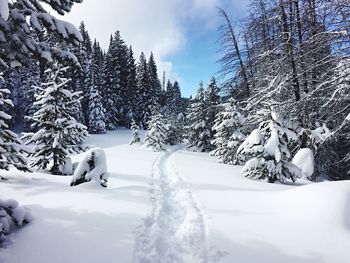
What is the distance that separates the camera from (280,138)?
12328 mm

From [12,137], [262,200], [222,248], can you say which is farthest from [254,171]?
[12,137]

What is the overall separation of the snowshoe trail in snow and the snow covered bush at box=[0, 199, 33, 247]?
2.33 m

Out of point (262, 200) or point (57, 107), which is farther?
point (57, 107)

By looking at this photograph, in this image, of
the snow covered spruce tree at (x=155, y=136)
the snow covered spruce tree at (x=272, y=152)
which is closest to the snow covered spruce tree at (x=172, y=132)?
the snow covered spruce tree at (x=155, y=136)

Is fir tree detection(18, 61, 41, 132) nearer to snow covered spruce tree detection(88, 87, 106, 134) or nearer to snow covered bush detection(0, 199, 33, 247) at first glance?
snow covered spruce tree detection(88, 87, 106, 134)

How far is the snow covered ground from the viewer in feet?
15.6

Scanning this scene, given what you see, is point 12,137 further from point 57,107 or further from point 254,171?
point 254,171

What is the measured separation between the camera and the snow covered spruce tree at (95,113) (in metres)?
43.3

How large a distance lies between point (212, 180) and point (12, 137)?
8237 mm

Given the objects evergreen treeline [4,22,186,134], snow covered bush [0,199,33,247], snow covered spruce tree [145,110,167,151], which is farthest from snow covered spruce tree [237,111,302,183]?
evergreen treeline [4,22,186,134]

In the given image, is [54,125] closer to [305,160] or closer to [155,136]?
[305,160]

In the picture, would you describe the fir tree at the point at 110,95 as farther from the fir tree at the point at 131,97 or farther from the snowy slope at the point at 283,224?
the snowy slope at the point at 283,224

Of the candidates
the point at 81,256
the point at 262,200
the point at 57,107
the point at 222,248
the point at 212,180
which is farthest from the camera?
the point at 57,107

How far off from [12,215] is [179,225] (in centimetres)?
356
